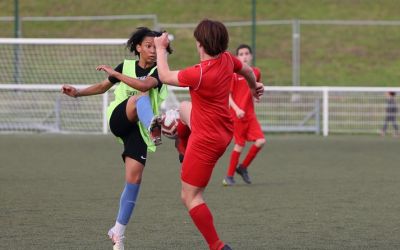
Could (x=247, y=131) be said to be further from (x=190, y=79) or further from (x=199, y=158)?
(x=190, y=79)

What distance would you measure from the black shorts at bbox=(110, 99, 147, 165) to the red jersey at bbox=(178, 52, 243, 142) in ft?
2.54

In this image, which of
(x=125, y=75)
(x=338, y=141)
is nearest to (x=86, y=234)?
(x=125, y=75)

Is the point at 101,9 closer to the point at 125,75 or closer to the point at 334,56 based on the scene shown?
the point at 334,56

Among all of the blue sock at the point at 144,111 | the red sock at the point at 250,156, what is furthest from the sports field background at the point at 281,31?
the blue sock at the point at 144,111

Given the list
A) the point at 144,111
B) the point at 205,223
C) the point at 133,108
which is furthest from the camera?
the point at 133,108

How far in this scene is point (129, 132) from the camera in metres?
6.91

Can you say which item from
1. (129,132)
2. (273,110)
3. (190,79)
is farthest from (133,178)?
(273,110)

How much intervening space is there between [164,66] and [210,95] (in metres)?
0.35

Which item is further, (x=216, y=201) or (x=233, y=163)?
(x=233, y=163)

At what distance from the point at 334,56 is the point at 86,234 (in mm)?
21443

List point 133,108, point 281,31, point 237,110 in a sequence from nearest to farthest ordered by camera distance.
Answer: point 133,108
point 237,110
point 281,31

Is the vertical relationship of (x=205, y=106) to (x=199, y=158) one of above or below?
above

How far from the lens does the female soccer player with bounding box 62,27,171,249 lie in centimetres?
669

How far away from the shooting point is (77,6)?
2786 cm
